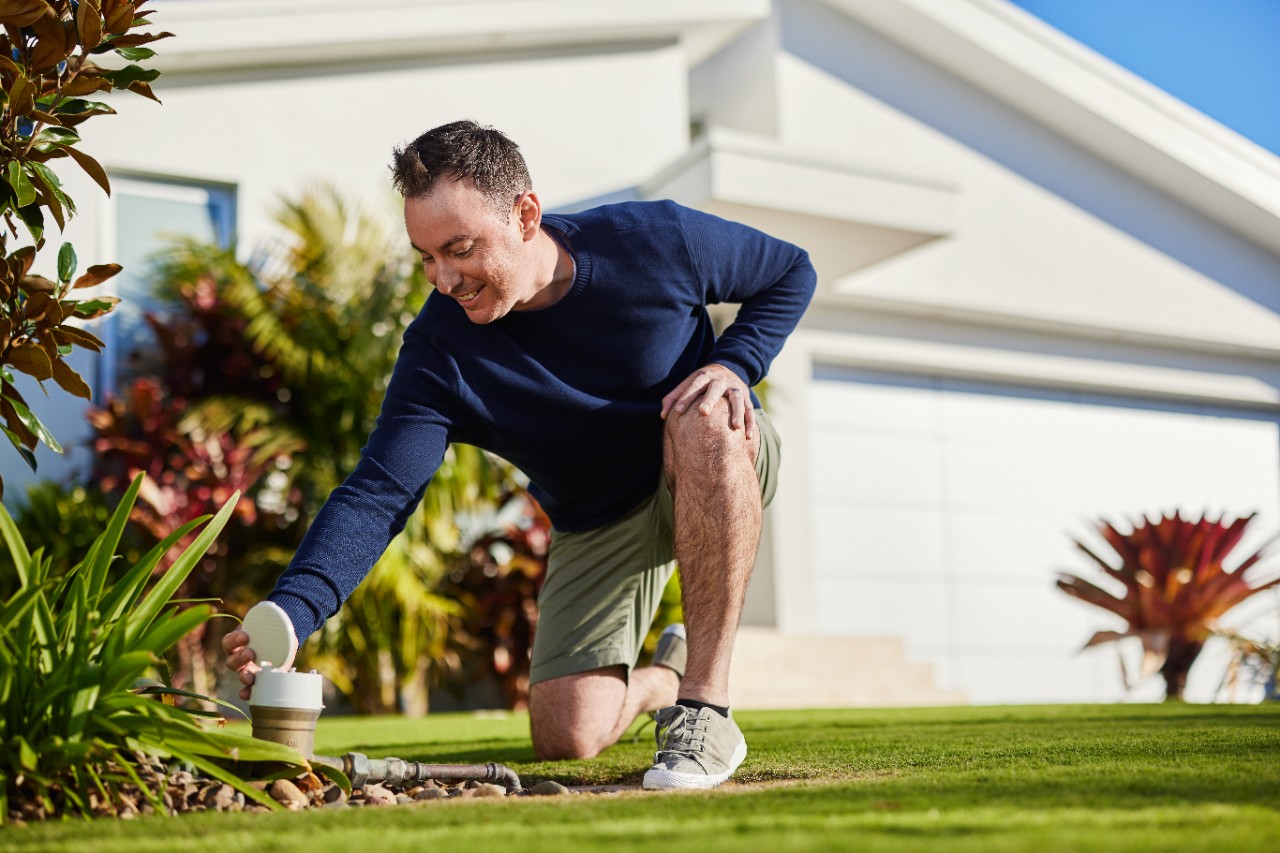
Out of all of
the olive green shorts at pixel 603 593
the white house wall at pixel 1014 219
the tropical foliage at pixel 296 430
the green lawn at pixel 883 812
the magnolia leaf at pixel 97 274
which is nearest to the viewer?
the green lawn at pixel 883 812

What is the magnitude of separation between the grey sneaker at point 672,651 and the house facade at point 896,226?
12.0 feet

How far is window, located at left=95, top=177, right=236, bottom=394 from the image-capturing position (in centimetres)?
702

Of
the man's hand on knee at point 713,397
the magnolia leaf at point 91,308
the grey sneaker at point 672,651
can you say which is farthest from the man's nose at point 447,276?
the grey sneaker at point 672,651

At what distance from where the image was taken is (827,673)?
303 inches

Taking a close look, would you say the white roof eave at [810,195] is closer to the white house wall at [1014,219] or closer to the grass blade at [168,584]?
the white house wall at [1014,219]

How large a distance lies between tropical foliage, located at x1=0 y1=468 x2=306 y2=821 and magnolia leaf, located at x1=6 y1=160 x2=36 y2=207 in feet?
2.08

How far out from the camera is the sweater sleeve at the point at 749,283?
292cm

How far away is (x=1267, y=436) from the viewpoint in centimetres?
1130

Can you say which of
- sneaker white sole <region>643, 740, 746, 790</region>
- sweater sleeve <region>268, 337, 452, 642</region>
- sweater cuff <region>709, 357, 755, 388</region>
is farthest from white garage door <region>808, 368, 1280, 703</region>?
sneaker white sole <region>643, 740, 746, 790</region>

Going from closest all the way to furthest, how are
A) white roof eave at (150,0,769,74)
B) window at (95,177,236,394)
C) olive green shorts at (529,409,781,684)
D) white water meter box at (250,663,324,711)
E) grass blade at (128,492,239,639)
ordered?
grass blade at (128,492,239,639)
white water meter box at (250,663,324,711)
olive green shorts at (529,409,781,684)
window at (95,177,236,394)
white roof eave at (150,0,769,74)

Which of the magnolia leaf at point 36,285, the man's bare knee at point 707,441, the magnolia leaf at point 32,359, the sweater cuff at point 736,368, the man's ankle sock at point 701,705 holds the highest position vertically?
the magnolia leaf at point 36,285

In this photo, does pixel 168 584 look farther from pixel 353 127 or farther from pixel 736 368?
pixel 353 127

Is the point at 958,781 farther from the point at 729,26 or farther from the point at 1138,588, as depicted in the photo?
the point at 729,26

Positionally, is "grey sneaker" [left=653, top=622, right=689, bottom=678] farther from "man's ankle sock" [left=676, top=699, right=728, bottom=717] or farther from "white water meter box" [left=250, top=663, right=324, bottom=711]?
"white water meter box" [left=250, top=663, right=324, bottom=711]
